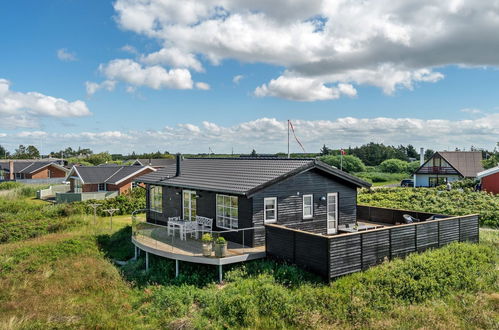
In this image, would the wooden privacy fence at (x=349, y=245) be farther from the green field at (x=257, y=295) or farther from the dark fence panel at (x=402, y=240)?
the green field at (x=257, y=295)

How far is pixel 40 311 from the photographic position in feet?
40.7

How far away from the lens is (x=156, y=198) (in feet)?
69.5

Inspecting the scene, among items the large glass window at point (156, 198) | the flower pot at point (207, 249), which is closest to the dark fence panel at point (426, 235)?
the flower pot at point (207, 249)

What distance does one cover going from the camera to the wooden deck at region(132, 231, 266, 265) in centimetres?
1337

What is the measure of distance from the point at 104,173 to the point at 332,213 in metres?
31.2

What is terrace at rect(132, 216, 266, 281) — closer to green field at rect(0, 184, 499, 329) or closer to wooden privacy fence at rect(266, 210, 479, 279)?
green field at rect(0, 184, 499, 329)

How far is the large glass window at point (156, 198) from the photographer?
20719 millimetres

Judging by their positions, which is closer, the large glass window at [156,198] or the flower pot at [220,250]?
the flower pot at [220,250]

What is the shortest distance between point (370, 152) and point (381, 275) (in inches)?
3873

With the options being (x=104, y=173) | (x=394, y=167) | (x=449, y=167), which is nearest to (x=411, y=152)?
(x=394, y=167)

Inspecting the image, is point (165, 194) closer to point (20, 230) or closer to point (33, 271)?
point (33, 271)

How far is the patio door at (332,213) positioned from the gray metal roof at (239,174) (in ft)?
3.27

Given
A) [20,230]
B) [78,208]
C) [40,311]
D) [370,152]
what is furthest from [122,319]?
[370,152]

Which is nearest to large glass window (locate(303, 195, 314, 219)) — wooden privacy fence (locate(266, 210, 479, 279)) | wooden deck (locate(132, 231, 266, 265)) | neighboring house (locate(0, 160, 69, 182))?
wooden deck (locate(132, 231, 266, 265))
